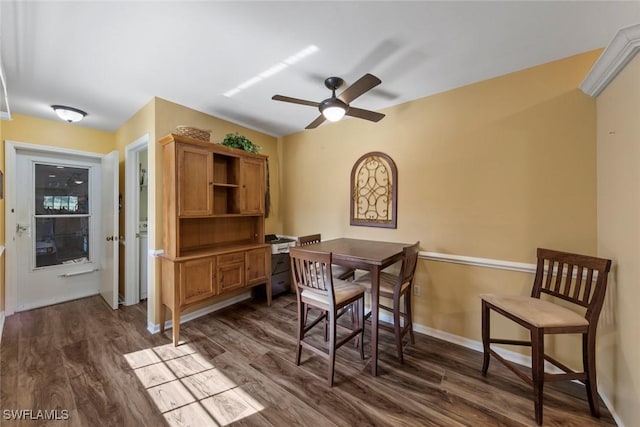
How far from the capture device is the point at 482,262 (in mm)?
2283

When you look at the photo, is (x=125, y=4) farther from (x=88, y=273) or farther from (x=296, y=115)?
(x=88, y=273)

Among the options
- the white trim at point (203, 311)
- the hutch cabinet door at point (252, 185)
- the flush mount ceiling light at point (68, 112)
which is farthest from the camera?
the hutch cabinet door at point (252, 185)

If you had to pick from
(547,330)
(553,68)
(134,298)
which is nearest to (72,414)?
(134,298)

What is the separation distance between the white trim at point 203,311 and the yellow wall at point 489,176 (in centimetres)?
185

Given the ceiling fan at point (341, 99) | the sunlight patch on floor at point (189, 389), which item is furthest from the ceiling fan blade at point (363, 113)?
the sunlight patch on floor at point (189, 389)

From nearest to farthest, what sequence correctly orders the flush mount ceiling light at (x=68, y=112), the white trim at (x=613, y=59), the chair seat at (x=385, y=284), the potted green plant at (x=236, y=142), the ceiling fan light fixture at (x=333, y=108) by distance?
1. the white trim at (x=613, y=59)
2. the ceiling fan light fixture at (x=333, y=108)
3. the chair seat at (x=385, y=284)
4. the flush mount ceiling light at (x=68, y=112)
5. the potted green plant at (x=236, y=142)

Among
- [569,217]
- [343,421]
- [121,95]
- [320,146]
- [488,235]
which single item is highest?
[121,95]

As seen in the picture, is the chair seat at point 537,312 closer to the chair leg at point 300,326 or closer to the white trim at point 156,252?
the chair leg at point 300,326

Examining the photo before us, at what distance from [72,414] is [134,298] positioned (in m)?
1.99

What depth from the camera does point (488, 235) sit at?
228 centimetres

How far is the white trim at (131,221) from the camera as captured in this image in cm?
316

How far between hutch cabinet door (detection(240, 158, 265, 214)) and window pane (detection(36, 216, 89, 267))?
250 cm

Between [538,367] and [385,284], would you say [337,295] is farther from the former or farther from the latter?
[538,367]

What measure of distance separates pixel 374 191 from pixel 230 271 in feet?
6.45
